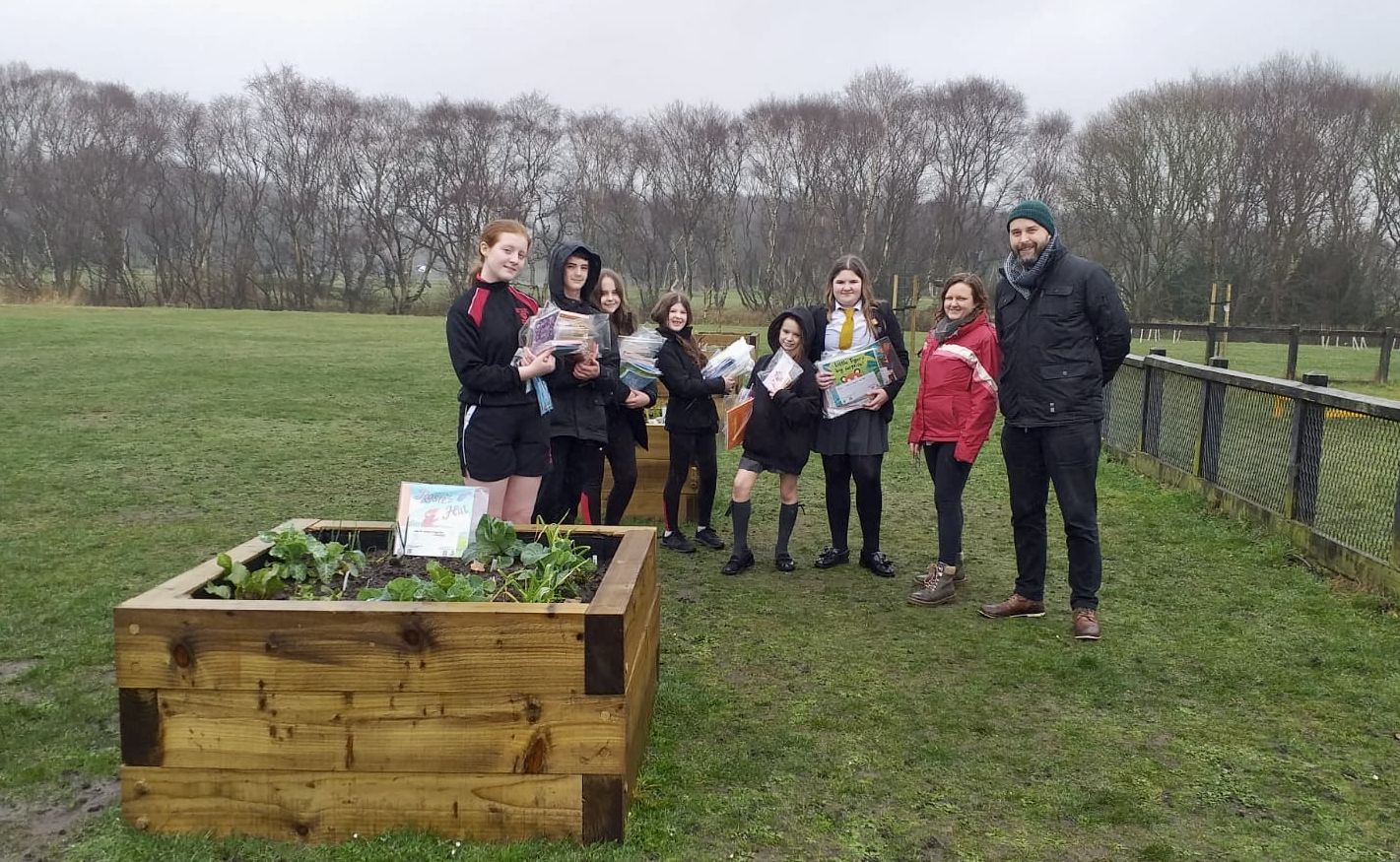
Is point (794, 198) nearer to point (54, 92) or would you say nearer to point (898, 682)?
point (54, 92)

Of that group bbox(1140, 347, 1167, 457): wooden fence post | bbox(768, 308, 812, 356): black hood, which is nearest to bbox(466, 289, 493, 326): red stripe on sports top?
bbox(768, 308, 812, 356): black hood

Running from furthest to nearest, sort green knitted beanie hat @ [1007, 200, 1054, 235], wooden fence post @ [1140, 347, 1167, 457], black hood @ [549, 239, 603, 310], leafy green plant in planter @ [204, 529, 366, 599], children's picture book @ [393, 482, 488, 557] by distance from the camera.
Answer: wooden fence post @ [1140, 347, 1167, 457], black hood @ [549, 239, 603, 310], green knitted beanie hat @ [1007, 200, 1054, 235], children's picture book @ [393, 482, 488, 557], leafy green plant in planter @ [204, 529, 366, 599]

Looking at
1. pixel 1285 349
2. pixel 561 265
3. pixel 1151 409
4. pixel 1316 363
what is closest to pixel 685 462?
pixel 561 265

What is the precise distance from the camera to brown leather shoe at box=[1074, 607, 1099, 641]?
4.49 m

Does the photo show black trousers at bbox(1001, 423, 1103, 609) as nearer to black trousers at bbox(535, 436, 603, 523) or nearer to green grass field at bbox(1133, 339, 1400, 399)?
black trousers at bbox(535, 436, 603, 523)

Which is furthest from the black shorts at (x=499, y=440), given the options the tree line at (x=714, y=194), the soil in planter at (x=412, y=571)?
the tree line at (x=714, y=194)

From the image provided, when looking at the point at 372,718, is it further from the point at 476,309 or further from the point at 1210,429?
the point at 1210,429

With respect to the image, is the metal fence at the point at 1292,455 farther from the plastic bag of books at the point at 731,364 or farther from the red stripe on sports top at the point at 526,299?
the red stripe on sports top at the point at 526,299

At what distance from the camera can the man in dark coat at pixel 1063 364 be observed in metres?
4.39

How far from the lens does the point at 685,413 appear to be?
19.7 ft

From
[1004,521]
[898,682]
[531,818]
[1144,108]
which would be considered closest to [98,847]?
[531,818]

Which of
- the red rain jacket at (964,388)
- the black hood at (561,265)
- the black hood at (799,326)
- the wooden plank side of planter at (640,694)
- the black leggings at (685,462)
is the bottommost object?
the wooden plank side of planter at (640,694)

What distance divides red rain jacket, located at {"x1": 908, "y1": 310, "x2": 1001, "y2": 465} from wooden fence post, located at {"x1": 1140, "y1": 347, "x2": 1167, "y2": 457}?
14.1ft

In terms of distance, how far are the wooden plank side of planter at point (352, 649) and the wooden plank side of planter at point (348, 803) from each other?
10.1 inches
